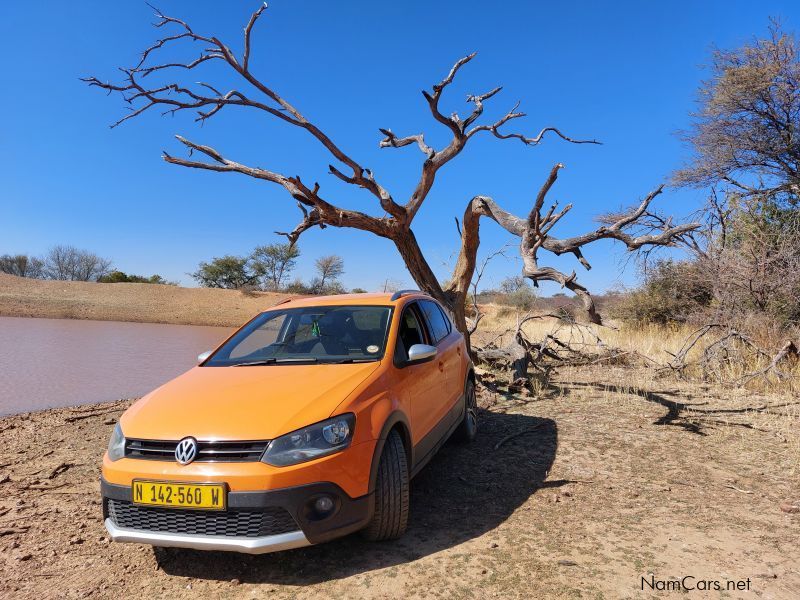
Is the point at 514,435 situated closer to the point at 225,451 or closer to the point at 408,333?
the point at 408,333

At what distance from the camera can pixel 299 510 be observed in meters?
2.76

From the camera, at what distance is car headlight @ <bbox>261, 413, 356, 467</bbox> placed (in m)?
2.78

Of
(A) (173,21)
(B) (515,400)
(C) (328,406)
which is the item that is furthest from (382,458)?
(A) (173,21)

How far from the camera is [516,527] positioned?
358cm

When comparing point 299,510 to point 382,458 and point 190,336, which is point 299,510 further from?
point 190,336

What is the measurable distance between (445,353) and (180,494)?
2715mm

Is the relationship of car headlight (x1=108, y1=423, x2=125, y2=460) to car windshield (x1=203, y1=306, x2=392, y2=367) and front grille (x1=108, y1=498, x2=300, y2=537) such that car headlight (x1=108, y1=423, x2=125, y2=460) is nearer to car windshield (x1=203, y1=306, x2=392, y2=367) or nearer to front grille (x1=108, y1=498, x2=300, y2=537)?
front grille (x1=108, y1=498, x2=300, y2=537)

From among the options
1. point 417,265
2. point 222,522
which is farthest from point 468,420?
point 417,265

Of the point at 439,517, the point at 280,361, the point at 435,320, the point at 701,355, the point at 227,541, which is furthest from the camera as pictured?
the point at 701,355

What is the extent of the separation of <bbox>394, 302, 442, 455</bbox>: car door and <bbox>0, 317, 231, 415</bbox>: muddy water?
21.0 feet

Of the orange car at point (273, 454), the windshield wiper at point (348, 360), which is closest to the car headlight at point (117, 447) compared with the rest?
the orange car at point (273, 454)

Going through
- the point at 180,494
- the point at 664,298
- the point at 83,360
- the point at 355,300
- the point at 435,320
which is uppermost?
the point at 664,298

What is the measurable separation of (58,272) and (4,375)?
5421 cm

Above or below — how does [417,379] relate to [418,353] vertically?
below
